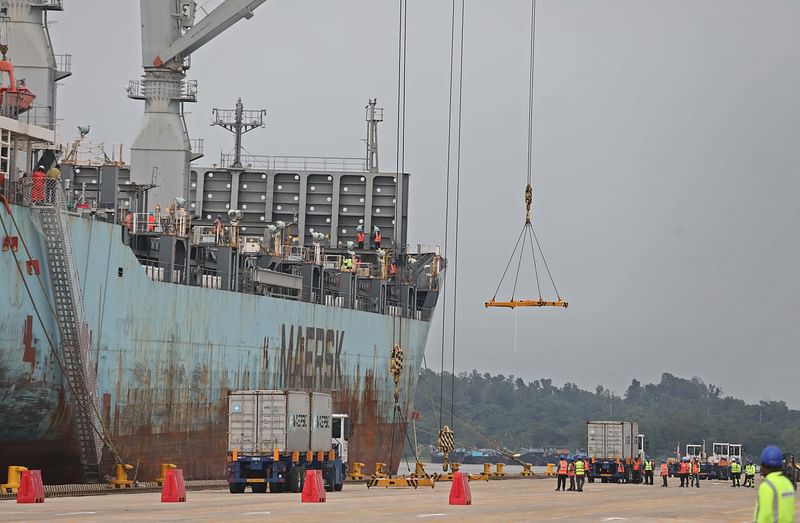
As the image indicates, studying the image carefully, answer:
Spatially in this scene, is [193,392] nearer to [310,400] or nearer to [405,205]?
[310,400]

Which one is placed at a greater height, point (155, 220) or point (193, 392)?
point (155, 220)


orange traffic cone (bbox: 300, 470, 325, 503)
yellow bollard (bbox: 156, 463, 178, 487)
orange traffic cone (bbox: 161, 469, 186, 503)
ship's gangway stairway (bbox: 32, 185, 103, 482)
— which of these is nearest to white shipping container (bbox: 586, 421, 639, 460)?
yellow bollard (bbox: 156, 463, 178, 487)

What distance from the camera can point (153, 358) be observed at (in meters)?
50.0

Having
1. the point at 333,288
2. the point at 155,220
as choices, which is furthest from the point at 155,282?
the point at 333,288

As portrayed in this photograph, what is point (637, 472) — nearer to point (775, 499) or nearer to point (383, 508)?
point (383, 508)

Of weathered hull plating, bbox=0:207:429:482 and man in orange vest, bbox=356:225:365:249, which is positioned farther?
Answer: man in orange vest, bbox=356:225:365:249

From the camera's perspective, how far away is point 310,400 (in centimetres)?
4438

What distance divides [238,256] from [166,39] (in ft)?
28.2

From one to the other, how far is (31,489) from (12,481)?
21.2ft

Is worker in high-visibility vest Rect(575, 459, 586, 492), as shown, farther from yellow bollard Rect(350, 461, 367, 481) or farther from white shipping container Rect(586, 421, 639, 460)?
white shipping container Rect(586, 421, 639, 460)

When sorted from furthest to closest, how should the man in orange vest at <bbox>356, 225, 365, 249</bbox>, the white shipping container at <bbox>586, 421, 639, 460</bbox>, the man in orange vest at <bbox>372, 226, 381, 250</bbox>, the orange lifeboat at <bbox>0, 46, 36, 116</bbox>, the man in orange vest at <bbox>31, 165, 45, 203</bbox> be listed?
the man in orange vest at <bbox>356, 225, 365, 249</bbox>, the man in orange vest at <bbox>372, 226, 381, 250</bbox>, the white shipping container at <bbox>586, 421, 639, 460</bbox>, the orange lifeboat at <bbox>0, 46, 36, 116</bbox>, the man in orange vest at <bbox>31, 165, 45, 203</bbox>

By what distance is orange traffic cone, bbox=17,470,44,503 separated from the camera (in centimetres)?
3422

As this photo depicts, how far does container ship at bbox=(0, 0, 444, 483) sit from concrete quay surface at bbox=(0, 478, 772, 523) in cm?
565

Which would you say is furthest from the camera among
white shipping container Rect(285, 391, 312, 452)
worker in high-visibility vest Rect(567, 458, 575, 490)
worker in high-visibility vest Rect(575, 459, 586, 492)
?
worker in high-visibility vest Rect(567, 458, 575, 490)
